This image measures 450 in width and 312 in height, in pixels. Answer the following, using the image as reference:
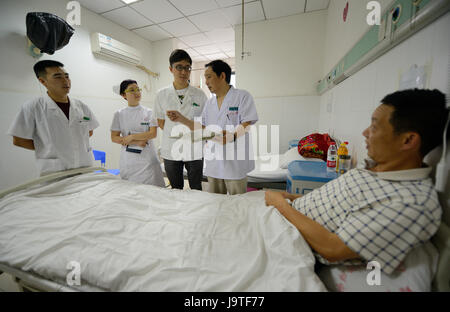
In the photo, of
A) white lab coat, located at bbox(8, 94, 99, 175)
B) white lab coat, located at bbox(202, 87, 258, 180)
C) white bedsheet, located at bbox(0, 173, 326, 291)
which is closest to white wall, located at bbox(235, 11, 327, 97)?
white lab coat, located at bbox(202, 87, 258, 180)

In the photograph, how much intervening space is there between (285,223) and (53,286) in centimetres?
103

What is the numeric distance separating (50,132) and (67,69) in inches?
74.6

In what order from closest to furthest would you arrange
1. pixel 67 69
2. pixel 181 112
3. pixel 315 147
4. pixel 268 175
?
pixel 181 112 → pixel 315 147 → pixel 268 175 → pixel 67 69

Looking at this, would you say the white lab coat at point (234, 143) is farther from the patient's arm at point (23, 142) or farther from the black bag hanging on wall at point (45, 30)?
the black bag hanging on wall at point (45, 30)

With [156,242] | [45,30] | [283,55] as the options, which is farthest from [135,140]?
[283,55]

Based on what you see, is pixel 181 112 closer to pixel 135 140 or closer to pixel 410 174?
pixel 135 140

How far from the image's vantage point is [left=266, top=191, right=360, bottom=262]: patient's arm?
698 mm

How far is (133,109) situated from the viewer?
7.24 feet

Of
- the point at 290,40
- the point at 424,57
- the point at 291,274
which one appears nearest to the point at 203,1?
the point at 290,40

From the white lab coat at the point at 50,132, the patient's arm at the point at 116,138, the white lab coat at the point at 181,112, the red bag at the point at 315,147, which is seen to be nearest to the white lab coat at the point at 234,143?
the white lab coat at the point at 181,112

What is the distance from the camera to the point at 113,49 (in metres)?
3.35

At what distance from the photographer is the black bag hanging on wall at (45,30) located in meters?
2.10

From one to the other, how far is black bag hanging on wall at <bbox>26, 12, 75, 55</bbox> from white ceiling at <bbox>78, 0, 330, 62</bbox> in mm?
1103
